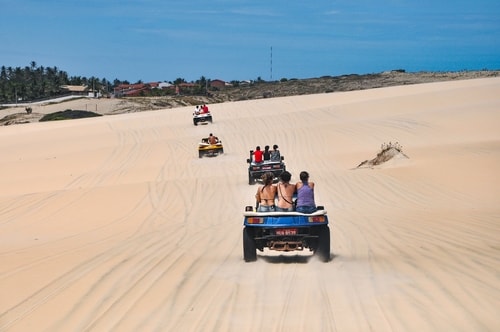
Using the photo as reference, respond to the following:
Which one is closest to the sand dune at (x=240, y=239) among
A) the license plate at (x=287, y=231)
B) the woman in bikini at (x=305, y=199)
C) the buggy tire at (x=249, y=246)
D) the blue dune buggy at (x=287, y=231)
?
the buggy tire at (x=249, y=246)

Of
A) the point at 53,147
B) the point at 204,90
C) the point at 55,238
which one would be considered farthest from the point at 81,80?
the point at 55,238

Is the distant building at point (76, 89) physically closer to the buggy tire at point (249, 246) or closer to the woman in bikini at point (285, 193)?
the woman in bikini at point (285, 193)

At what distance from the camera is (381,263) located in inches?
396

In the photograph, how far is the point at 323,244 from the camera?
9.89 meters

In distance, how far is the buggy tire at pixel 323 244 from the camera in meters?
9.88

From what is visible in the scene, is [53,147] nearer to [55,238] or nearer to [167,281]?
[55,238]

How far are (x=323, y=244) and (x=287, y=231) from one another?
529 mm

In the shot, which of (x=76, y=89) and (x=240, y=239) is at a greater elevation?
(x=240, y=239)

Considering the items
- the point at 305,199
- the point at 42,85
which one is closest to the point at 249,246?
the point at 305,199

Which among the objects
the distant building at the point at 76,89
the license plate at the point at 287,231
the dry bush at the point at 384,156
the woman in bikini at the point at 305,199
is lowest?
the distant building at the point at 76,89

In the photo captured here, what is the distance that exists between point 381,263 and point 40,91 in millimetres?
127801

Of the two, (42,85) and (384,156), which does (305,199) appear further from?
(42,85)

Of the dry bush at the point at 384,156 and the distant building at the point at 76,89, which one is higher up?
the dry bush at the point at 384,156

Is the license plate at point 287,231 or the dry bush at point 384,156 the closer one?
the license plate at point 287,231
